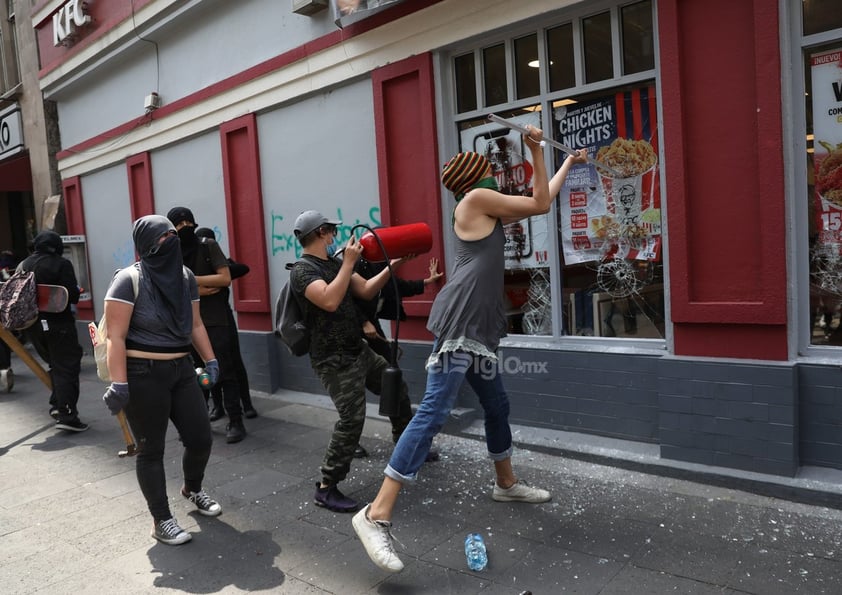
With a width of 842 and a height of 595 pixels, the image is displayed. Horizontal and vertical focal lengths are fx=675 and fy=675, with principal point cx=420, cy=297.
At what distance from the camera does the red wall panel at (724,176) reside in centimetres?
386

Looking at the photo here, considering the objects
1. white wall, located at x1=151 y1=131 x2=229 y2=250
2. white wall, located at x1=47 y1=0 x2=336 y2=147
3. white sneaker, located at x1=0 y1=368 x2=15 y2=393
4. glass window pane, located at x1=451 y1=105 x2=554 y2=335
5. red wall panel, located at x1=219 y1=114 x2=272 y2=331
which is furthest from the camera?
white sneaker, located at x1=0 y1=368 x2=15 y2=393

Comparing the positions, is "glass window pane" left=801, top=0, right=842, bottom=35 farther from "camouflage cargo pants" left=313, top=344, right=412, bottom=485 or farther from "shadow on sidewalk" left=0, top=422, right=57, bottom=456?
"shadow on sidewalk" left=0, top=422, right=57, bottom=456

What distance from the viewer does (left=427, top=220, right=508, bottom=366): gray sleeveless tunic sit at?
3.62 meters

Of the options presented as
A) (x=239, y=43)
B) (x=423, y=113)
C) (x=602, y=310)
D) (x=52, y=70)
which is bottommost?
(x=602, y=310)

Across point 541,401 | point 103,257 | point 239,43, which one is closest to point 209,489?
point 541,401

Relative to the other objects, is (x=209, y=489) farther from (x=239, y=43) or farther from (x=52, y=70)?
(x=52, y=70)

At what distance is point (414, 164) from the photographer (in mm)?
5832

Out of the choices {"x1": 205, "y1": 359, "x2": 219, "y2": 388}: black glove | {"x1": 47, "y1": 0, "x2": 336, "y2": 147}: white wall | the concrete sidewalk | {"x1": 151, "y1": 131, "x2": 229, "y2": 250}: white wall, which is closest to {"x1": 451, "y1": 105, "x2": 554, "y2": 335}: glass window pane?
the concrete sidewalk

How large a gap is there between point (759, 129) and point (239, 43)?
568 cm

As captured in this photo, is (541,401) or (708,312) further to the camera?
(541,401)

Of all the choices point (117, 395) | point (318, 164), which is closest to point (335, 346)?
point (117, 395)

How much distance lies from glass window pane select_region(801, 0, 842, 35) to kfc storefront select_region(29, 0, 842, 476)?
0.5 inches

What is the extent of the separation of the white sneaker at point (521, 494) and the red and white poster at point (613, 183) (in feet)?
5.97

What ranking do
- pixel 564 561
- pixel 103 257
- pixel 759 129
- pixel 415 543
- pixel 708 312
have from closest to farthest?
1. pixel 564 561
2. pixel 415 543
3. pixel 759 129
4. pixel 708 312
5. pixel 103 257
